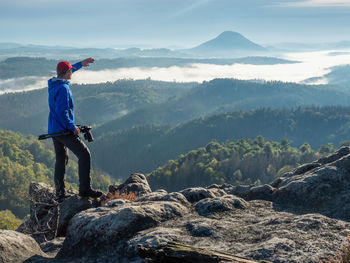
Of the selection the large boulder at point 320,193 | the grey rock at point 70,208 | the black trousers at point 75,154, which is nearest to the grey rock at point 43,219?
the grey rock at point 70,208

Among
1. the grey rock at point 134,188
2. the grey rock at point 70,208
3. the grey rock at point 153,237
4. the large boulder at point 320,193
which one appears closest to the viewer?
the grey rock at point 153,237

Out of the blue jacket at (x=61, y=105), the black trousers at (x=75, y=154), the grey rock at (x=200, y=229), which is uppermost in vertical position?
the blue jacket at (x=61, y=105)

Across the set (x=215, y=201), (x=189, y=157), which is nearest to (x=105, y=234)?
(x=215, y=201)

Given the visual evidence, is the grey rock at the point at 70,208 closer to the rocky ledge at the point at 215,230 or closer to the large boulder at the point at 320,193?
the rocky ledge at the point at 215,230

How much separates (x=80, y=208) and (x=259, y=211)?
743 cm

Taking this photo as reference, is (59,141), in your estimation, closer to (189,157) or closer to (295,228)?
(295,228)

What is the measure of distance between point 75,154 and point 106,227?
4.80 m

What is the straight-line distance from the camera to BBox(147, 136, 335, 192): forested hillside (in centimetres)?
14862

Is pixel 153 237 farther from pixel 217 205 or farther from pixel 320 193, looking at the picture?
pixel 320 193

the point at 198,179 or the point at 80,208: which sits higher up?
the point at 80,208

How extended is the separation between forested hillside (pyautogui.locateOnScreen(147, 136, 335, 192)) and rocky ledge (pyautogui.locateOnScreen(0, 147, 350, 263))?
133 metres

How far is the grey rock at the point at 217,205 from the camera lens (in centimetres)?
1129

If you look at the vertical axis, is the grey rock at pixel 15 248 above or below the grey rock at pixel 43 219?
above

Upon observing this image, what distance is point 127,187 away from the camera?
730 inches
